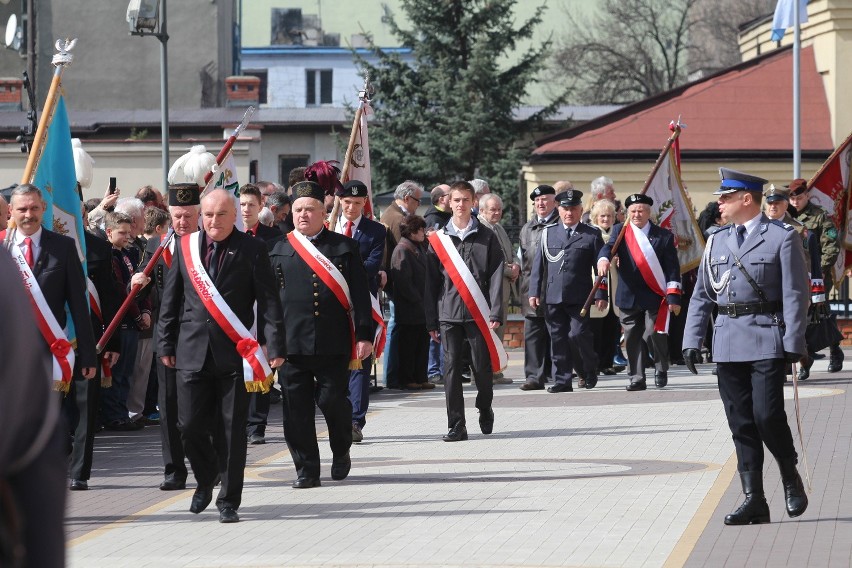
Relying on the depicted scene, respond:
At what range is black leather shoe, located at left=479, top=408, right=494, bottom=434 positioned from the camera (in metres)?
13.0

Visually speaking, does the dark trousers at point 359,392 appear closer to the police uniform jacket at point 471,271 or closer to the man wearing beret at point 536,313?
the police uniform jacket at point 471,271

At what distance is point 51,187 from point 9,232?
3.88ft

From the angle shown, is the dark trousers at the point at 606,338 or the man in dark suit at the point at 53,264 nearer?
the man in dark suit at the point at 53,264

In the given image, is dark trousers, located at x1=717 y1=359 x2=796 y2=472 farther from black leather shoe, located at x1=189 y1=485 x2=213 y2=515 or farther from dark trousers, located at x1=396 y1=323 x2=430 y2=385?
dark trousers, located at x1=396 y1=323 x2=430 y2=385

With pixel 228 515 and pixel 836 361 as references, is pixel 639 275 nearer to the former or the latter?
pixel 836 361

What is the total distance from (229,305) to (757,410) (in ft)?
9.84

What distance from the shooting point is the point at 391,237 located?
17.5 meters

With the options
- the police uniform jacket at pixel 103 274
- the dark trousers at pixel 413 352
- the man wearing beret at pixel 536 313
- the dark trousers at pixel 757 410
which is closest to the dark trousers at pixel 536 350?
the man wearing beret at pixel 536 313

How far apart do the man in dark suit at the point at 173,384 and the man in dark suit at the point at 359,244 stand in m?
2.09

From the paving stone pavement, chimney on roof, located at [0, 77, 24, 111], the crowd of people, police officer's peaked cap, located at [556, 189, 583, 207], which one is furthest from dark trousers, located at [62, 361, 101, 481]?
chimney on roof, located at [0, 77, 24, 111]

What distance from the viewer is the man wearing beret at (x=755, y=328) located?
8641 mm

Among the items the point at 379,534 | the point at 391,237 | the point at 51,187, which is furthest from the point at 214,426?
the point at 391,237

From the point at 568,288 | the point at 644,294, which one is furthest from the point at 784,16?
the point at 568,288

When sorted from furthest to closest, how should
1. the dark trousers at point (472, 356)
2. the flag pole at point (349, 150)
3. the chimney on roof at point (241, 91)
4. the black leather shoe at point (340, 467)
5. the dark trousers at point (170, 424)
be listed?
the chimney on roof at point (241, 91) → the flag pole at point (349, 150) → the dark trousers at point (472, 356) → the black leather shoe at point (340, 467) → the dark trousers at point (170, 424)
